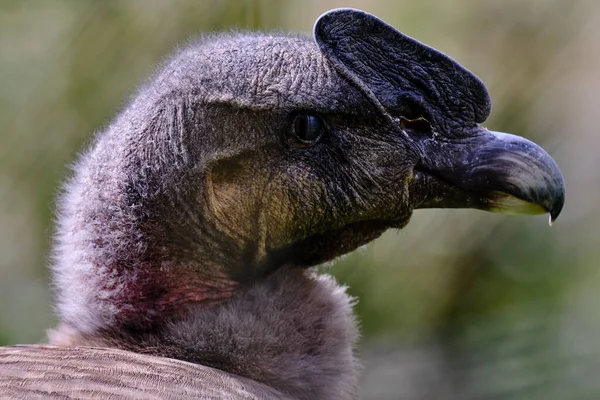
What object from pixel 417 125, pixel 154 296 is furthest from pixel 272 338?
pixel 417 125

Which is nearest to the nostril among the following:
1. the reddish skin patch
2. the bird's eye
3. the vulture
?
the vulture

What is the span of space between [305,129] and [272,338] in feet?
1.76

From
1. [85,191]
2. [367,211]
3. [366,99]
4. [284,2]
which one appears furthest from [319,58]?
[284,2]

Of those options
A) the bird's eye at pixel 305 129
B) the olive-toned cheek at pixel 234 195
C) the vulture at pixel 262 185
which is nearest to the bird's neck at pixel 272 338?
the vulture at pixel 262 185

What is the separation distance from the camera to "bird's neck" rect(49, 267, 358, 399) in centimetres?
220

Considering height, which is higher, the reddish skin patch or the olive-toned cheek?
the olive-toned cheek

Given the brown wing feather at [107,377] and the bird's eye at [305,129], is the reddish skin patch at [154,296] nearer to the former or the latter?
the brown wing feather at [107,377]

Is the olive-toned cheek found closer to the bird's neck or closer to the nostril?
the bird's neck

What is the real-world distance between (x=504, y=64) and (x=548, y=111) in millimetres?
331

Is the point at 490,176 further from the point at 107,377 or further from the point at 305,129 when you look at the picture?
the point at 107,377

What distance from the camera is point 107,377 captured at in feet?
6.38

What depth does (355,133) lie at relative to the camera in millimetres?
2318

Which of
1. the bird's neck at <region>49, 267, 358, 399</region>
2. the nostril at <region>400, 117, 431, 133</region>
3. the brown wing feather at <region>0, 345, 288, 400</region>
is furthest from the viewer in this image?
the nostril at <region>400, 117, 431, 133</region>

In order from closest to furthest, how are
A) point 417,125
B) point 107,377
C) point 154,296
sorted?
point 107,377 < point 154,296 < point 417,125
